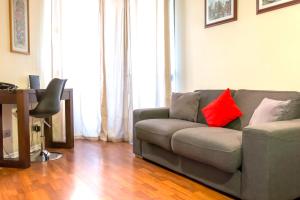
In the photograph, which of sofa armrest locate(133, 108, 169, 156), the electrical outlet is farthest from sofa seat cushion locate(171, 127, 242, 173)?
the electrical outlet

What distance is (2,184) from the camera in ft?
8.48

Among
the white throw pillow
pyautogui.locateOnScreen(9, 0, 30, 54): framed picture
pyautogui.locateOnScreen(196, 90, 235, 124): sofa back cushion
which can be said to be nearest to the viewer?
the white throw pillow

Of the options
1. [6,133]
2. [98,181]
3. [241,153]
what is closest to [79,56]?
[6,133]

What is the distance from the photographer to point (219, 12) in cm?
338

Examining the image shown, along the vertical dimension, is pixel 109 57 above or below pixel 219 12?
below

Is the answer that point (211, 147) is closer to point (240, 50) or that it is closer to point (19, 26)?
point (240, 50)

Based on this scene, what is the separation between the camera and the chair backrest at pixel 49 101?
328cm

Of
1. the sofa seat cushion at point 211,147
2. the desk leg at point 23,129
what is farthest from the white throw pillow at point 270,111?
the desk leg at point 23,129

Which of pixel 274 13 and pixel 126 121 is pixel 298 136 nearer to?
pixel 274 13

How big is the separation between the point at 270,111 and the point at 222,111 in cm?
57

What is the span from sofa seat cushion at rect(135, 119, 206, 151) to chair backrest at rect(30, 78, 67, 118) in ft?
3.25

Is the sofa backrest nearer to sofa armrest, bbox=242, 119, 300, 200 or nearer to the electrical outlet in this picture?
sofa armrest, bbox=242, 119, 300, 200

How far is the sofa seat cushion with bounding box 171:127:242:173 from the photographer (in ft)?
6.73

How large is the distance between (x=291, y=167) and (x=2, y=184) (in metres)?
2.37
